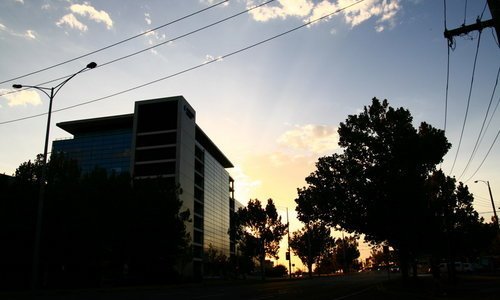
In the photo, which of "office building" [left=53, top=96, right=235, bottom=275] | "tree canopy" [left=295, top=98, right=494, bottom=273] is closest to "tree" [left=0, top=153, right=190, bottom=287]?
"tree canopy" [left=295, top=98, right=494, bottom=273]

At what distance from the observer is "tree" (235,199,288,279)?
69.3 meters

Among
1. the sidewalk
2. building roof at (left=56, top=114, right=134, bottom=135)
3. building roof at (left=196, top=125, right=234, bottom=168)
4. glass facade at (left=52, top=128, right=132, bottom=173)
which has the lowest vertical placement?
the sidewalk

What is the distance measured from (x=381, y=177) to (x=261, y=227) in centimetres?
4136

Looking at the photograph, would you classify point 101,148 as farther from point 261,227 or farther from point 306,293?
point 306,293

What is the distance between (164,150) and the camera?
84.0 m

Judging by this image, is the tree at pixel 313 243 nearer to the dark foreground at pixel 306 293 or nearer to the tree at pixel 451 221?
the tree at pixel 451 221

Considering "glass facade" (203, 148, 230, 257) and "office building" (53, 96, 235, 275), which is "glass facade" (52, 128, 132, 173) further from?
"glass facade" (203, 148, 230, 257)

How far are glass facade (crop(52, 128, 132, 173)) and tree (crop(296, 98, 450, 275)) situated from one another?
63868 millimetres

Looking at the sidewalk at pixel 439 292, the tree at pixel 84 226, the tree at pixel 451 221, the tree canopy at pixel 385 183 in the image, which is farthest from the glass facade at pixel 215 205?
the sidewalk at pixel 439 292

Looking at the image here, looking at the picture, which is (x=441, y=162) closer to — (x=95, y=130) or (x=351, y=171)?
(x=351, y=171)

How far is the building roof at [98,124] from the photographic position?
303 feet

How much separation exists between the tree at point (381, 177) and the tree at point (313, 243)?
60.2 metres

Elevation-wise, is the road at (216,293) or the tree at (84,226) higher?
the tree at (84,226)

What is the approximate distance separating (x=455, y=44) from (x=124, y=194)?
36687 millimetres
